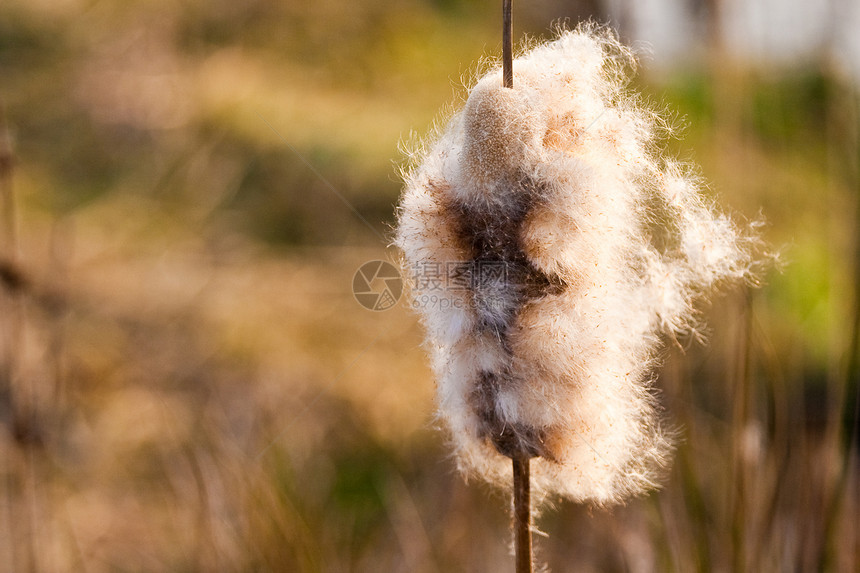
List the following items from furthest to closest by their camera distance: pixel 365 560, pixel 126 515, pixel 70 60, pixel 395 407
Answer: pixel 70 60 → pixel 395 407 → pixel 126 515 → pixel 365 560

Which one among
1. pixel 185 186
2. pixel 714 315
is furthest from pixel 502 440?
pixel 185 186

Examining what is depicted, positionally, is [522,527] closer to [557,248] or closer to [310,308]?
[557,248]

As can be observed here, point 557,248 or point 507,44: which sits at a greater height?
point 507,44

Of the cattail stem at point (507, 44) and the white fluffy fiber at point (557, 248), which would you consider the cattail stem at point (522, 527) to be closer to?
the white fluffy fiber at point (557, 248)

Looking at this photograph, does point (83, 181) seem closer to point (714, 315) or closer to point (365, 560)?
point (365, 560)

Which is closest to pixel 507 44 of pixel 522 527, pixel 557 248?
pixel 557 248
